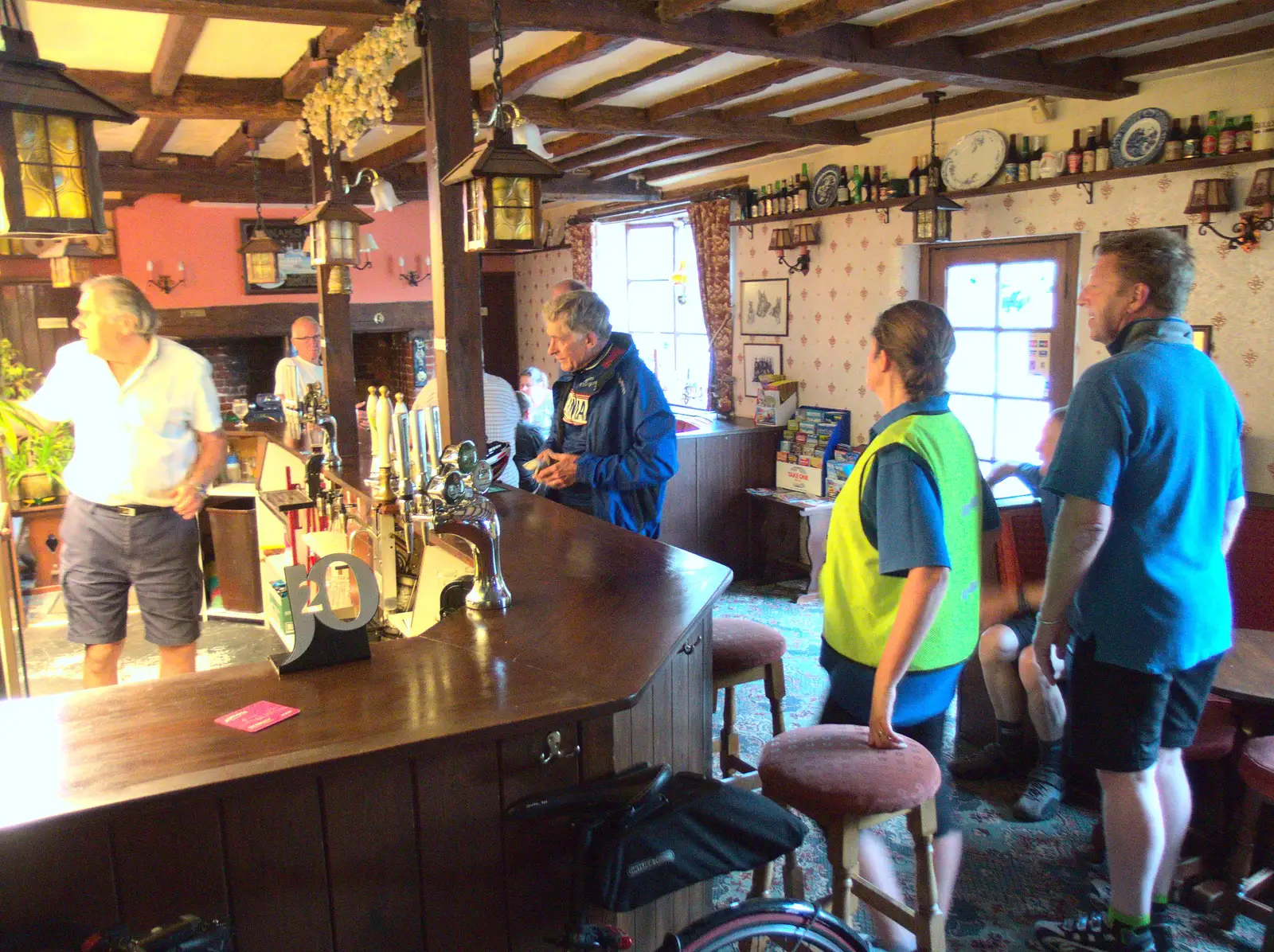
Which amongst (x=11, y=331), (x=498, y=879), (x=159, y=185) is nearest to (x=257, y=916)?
(x=498, y=879)

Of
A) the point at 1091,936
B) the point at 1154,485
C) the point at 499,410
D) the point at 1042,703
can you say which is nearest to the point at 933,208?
the point at 499,410

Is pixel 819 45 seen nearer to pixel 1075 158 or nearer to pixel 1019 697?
Answer: pixel 1075 158

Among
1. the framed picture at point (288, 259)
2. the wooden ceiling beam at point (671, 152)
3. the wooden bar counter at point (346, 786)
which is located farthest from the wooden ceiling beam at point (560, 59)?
the framed picture at point (288, 259)

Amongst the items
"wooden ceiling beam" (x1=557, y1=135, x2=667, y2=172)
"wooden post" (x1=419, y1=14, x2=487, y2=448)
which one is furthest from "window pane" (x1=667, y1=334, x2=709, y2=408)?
"wooden post" (x1=419, y1=14, x2=487, y2=448)

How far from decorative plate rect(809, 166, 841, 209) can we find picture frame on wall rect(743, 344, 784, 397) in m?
1.10

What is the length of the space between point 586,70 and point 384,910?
4.56m

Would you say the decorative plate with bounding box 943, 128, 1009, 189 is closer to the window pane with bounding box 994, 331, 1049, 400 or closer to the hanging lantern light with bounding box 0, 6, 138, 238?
the window pane with bounding box 994, 331, 1049, 400

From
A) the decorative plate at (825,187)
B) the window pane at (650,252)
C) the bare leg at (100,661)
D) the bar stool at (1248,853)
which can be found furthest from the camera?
the window pane at (650,252)

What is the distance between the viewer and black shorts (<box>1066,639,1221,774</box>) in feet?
7.63

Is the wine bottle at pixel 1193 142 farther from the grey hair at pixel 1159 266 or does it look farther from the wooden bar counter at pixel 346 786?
the wooden bar counter at pixel 346 786

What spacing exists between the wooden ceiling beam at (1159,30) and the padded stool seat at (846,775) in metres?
3.48

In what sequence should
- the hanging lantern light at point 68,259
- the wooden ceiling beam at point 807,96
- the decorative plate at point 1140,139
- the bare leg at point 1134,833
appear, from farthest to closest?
the hanging lantern light at point 68,259
the wooden ceiling beam at point 807,96
the decorative plate at point 1140,139
the bare leg at point 1134,833

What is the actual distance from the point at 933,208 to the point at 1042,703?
3133 millimetres

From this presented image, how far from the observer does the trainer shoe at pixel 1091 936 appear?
2.41 m
